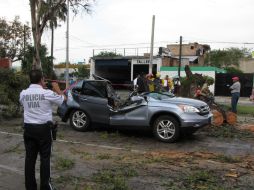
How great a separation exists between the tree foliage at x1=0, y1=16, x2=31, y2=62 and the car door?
3705cm

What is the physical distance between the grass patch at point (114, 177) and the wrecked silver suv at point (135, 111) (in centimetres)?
274

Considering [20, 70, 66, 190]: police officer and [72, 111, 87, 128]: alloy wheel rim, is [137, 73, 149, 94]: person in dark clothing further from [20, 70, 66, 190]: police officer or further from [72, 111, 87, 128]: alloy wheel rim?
[20, 70, 66, 190]: police officer

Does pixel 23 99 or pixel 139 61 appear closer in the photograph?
pixel 23 99

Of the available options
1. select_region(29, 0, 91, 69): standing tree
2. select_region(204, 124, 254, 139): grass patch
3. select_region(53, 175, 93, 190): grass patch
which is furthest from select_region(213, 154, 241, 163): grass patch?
select_region(29, 0, 91, 69): standing tree

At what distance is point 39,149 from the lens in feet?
17.2

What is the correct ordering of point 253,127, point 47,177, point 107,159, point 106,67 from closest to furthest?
1. point 47,177
2. point 107,159
3. point 253,127
4. point 106,67

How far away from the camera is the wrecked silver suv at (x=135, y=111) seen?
30.7 ft

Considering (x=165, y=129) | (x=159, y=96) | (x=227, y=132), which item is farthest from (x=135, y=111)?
(x=227, y=132)

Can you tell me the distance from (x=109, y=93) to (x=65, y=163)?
14.2 feet

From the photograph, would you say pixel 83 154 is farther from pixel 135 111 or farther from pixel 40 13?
pixel 40 13

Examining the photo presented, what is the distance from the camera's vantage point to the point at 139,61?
4203 cm

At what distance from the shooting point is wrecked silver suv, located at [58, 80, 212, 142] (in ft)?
30.7

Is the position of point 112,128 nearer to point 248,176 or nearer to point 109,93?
point 109,93

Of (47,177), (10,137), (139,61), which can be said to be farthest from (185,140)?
(139,61)
